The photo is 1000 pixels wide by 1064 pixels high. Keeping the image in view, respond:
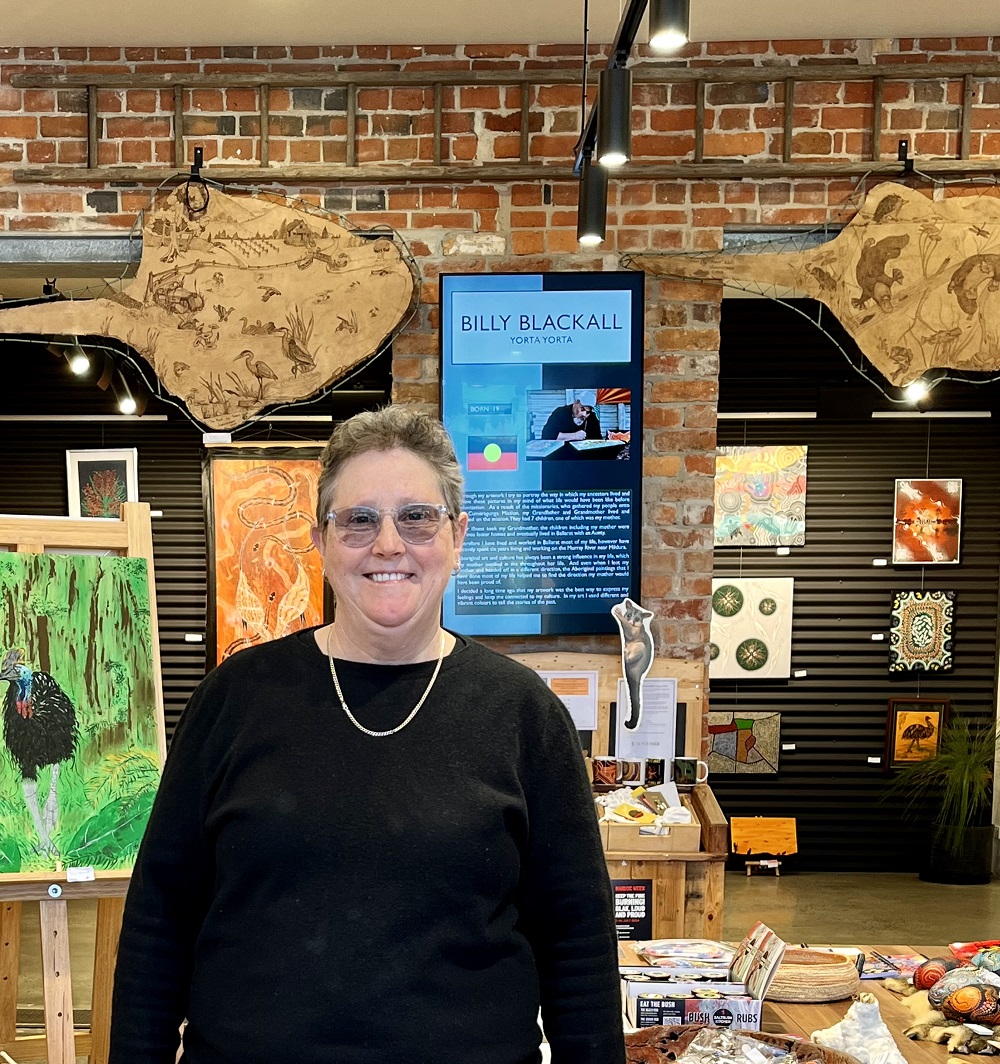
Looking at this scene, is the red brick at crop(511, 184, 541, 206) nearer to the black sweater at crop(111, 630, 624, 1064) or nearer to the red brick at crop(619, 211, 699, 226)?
the red brick at crop(619, 211, 699, 226)

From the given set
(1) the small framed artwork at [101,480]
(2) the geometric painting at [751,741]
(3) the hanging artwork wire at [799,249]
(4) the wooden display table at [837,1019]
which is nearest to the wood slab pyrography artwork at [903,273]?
(3) the hanging artwork wire at [799,249]

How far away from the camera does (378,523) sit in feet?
5.64

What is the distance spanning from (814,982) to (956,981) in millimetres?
335

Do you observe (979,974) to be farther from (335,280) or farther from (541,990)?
(335,280)

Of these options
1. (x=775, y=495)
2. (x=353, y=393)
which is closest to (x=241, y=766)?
(x=353, y=393)

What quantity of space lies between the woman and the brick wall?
2470mm

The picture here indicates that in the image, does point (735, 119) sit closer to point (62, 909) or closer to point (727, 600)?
point (62, 909)

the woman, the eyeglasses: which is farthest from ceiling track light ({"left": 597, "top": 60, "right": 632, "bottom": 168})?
the eyeglasses

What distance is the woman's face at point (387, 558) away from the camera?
1693 millimetres

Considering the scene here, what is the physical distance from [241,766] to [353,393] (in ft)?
16.6

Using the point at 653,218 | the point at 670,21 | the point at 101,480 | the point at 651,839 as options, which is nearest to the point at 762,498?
the point at 653,218

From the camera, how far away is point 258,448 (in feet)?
16.5

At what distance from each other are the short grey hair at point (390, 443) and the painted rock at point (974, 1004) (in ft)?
5.78

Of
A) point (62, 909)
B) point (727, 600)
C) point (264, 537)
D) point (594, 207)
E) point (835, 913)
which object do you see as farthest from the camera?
point (727, 600)
